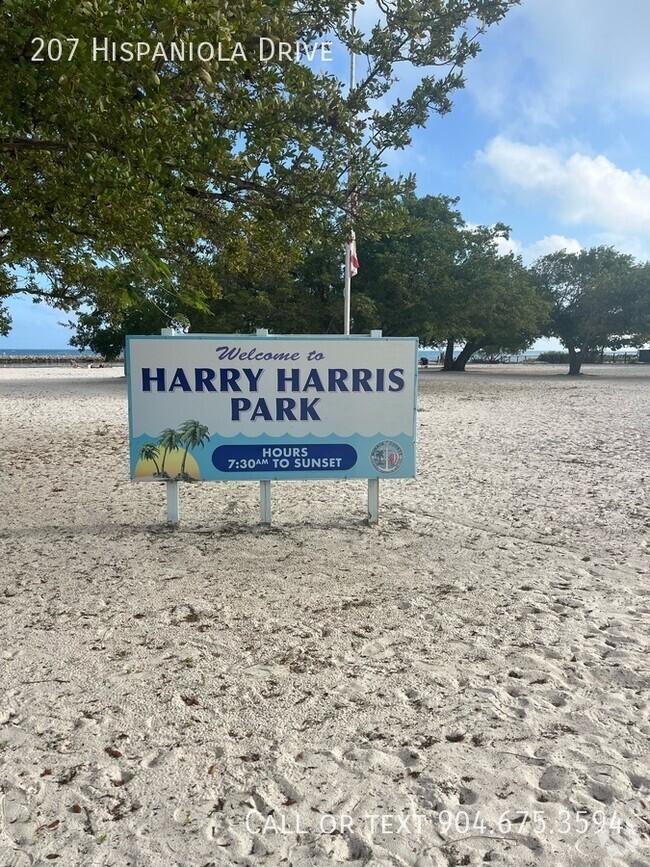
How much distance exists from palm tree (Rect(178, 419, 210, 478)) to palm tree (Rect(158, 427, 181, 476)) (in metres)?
0.04

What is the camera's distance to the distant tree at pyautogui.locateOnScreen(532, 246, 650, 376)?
123 feet

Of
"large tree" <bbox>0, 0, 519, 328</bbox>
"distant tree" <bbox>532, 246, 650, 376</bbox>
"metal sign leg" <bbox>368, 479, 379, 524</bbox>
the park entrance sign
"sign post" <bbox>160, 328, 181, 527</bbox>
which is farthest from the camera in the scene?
"distant tree" <bbox>532, 246, 650, 376</bbox>

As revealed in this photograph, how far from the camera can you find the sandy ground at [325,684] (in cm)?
213

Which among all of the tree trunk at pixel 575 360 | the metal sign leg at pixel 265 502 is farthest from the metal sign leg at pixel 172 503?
the tree trunk at pixel 575 360

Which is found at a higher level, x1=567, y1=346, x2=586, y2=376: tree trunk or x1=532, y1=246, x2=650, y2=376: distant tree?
x1=532, y1=246, x2=650, y2=376: distant tree

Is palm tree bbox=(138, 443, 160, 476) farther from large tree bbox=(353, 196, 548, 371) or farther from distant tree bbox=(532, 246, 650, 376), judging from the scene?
distant tree bbox=(532, 246, 650, 376)

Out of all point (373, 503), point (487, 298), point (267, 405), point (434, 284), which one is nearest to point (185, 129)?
point (267, 405)

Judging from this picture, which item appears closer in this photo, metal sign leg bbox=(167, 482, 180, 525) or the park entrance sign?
the park entrance sign

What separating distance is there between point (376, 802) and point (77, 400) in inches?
804

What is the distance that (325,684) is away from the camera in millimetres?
3078

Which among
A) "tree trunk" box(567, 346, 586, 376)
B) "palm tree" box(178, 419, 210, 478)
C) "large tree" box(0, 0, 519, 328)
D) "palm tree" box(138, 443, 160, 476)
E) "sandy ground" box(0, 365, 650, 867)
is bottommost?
"sandy ground" box(0, 365, 650, 867)

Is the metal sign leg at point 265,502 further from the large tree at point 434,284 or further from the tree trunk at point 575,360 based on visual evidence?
the tree trunk at point 575,360

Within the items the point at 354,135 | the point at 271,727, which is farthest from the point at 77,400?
the point at 271,727

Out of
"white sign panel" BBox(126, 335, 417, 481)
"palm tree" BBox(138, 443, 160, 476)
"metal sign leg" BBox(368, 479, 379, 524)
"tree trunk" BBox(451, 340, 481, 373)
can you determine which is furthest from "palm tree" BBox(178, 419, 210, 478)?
"tree trunk" BBox(451, 340, 481, 373)
